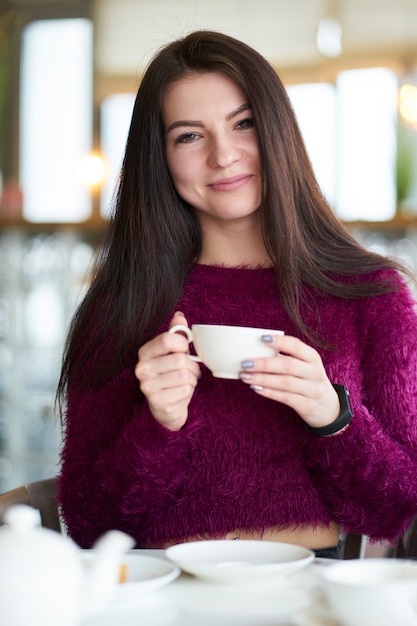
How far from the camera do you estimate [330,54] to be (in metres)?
4.75

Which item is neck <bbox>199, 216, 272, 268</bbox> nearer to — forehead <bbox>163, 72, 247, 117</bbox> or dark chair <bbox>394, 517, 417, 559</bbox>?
forehead <bbox>163, 72, 247, 117</bbox>

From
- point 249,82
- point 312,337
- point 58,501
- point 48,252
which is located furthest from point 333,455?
point 48,252

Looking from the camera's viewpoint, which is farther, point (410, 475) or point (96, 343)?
point (96, 343)

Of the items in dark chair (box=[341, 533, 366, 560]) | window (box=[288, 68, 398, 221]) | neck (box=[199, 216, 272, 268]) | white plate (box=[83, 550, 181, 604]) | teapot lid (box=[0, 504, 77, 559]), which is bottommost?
dark chair (box=[341, 533, 366, 560])

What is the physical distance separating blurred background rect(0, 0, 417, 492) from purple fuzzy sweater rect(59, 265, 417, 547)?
245cm

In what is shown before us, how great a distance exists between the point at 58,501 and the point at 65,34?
409 centimetres

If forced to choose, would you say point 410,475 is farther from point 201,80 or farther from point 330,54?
point 330,54

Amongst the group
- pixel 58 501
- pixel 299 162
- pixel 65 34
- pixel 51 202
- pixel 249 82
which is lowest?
pixel 58 501

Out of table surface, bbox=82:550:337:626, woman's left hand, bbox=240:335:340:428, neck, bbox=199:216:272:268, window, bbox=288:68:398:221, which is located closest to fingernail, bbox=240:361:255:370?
woman's left hand, bbox=240:335:340:428

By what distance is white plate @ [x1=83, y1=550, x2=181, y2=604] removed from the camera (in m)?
0.90

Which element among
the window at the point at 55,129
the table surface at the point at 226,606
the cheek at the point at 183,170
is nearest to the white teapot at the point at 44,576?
the table surface at the point at 226,606

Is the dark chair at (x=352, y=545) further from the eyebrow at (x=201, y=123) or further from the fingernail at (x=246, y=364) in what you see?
the eyebrow at (x=201, y=123)

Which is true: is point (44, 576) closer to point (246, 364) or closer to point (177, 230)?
point (246, 364)

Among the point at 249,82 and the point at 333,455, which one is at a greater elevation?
the point at 249,82
